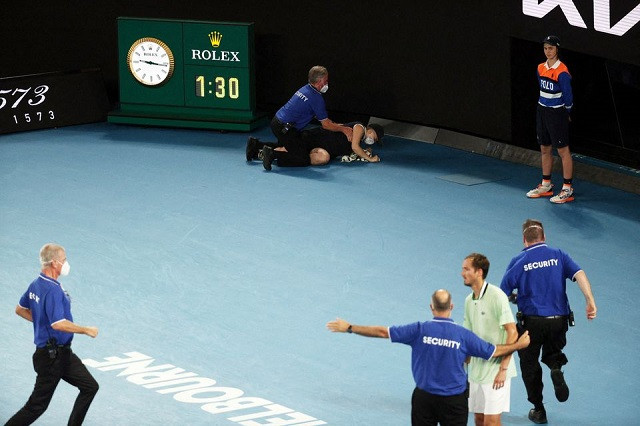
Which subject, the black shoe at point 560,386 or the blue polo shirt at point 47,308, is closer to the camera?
the blue polo shirt at point 47,308

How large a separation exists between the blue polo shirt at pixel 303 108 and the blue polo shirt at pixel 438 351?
30.7 feet

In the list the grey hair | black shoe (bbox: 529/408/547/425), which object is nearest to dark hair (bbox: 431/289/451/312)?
black shoe (bbox: 529/408/547/425)

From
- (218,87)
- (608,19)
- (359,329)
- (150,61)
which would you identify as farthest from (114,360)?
(150,61)

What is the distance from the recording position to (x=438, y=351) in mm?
9117

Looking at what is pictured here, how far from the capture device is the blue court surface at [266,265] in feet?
37.0

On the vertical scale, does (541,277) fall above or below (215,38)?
below

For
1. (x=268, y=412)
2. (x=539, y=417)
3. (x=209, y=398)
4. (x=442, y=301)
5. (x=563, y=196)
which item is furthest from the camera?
(x=563, y=196)

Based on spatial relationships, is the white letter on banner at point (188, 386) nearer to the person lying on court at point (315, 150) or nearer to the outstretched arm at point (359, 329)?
the outstretched arm at point (359, 329)

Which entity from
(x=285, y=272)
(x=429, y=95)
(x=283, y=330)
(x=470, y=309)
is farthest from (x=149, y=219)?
(x=470, y=309)

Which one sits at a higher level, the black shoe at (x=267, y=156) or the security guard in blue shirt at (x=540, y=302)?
the black shoe at (x=267, y=156)

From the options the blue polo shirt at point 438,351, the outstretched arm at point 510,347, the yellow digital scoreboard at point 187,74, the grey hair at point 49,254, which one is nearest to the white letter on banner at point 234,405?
the grey hair at point 49,254

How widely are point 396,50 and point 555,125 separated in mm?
3937

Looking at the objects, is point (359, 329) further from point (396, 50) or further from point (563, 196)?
point (396, 50)

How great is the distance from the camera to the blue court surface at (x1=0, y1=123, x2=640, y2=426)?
37.0 ft
